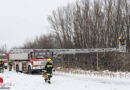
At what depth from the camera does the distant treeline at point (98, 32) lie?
97.2ft

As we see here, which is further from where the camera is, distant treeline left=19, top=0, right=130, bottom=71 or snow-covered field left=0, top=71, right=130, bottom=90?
distant treeline left=19, top=0, right=130, bottom=71

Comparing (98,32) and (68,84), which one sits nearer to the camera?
(68,84)

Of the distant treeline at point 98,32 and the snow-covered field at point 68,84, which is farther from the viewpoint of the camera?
the distant treeline at point 98,32

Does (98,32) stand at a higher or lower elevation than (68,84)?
higher

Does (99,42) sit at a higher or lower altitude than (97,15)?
lower

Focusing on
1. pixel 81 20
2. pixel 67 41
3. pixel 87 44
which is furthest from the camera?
pixel 67 41

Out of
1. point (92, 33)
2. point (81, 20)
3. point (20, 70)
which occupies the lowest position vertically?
point (20, 70)

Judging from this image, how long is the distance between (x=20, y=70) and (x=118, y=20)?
18.4 metres

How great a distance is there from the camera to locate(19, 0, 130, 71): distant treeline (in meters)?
29.6

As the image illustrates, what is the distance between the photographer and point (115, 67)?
89.1ft

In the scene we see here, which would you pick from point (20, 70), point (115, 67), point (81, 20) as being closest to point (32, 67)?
point (20, 70)

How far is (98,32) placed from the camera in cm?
3566

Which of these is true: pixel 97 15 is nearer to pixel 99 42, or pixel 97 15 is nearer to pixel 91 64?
pixel 99 42

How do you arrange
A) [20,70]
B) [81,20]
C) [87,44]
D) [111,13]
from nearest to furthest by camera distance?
[20,70], [111,13], [87,44], [81,20]
